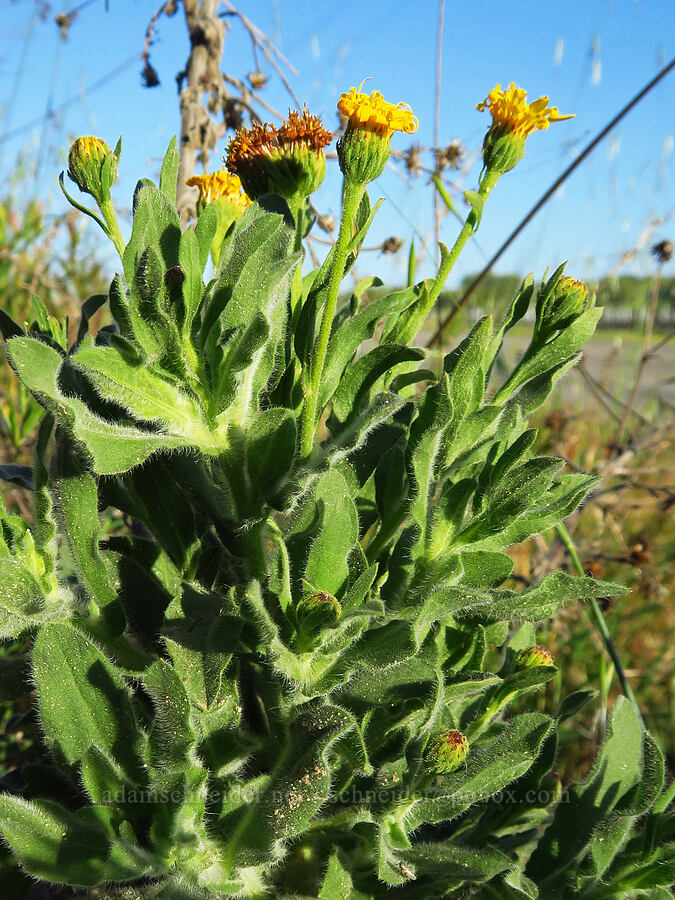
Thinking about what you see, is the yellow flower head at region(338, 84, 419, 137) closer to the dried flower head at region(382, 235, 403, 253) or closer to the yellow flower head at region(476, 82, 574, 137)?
the yellow flower head at region(476, 82, 574, 137)

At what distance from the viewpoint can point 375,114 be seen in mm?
1586

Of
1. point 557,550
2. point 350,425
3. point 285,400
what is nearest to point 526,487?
point 350,425

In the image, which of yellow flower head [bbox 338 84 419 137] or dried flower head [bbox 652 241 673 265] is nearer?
yellow flower head [bbox 338 84 419 137]

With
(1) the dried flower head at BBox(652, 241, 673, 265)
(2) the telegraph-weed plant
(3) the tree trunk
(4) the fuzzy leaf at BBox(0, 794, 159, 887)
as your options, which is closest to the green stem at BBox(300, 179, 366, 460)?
(2) the telegraph-weed plant

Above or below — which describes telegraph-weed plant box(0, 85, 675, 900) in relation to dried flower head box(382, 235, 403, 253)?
below

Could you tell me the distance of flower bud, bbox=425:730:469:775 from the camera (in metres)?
1.50

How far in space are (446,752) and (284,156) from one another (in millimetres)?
1238

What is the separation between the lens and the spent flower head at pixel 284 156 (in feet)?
5.49

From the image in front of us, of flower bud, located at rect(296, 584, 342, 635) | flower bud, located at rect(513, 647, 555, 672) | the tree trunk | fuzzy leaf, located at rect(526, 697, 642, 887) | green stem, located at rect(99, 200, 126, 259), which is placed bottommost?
fuzzy leaf, located at rect(526, 697, 642, 887)

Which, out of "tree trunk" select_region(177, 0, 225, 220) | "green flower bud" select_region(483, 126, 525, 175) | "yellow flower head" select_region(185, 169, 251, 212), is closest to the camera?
"green flower bud" select_region(483, 126, 525, 175)

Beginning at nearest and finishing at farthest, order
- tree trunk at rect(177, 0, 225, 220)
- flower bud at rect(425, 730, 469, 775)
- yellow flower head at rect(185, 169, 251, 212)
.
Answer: flower bud at rect(425, 730, 469, 775), yellow flower head at rect(185, 169, 251, 212), tree trunk at rect(177, 0, 225, 220)

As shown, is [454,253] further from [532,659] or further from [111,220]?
[532,659]

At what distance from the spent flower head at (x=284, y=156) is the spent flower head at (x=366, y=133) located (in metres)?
0.10

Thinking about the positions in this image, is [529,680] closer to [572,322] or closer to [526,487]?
[526,487]
